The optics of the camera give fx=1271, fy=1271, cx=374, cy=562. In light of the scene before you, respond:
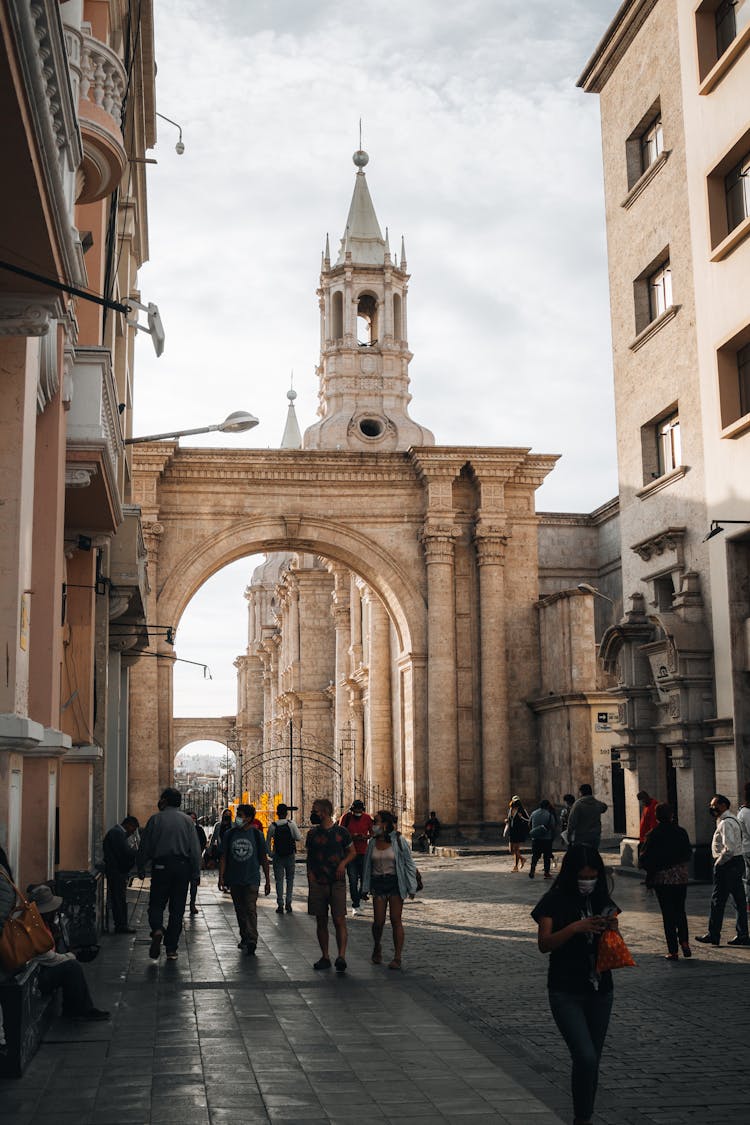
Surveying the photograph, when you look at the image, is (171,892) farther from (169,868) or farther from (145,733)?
(145,733)

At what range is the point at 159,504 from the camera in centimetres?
3231

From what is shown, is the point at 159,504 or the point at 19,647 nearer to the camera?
the point at 19,647

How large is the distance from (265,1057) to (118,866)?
7.24 meters

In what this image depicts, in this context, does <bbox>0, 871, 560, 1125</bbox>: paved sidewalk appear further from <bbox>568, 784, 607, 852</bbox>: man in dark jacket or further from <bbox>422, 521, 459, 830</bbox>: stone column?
<bbox>422, 521, 459, 830</bbox>: stone column

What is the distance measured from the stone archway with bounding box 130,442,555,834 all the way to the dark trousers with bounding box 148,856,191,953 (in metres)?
19.5

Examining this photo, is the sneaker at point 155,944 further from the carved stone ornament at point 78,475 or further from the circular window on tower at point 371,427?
the circular window on tower at point 371,427

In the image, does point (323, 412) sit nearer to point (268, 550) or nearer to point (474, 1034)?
point (268, 550)

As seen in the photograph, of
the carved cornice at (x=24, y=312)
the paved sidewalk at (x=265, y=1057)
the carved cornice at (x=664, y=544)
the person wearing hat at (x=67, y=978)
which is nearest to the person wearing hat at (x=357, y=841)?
the paved sidewalk at (x=265, y=1057)

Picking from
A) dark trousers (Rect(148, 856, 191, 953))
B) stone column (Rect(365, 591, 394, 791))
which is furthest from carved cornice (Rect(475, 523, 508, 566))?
dark trousers (Rect(148, 856, 191, 953))

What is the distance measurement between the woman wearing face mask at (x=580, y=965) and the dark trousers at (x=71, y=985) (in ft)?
12.7

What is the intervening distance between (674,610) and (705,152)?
6.98m

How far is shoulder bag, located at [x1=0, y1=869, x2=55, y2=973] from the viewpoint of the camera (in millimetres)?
7234

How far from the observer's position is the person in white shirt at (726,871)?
12516 mm

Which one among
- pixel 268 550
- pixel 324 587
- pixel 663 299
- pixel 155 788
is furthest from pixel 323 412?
pixel 663 299
